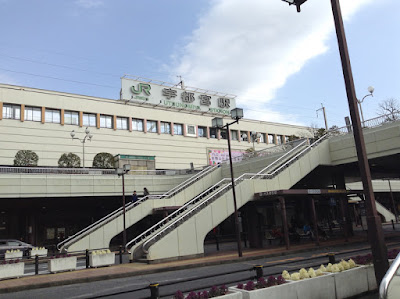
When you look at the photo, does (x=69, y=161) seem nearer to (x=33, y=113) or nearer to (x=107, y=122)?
(x=33, y=113)

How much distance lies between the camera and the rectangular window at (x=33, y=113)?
41.4 m

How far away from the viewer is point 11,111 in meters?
40.4

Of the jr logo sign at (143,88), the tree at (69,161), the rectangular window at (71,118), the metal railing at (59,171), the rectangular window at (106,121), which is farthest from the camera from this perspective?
the jr logo sign at (143,88)

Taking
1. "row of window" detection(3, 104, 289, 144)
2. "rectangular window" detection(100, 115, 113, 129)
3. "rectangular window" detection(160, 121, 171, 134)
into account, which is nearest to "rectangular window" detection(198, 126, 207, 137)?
"row of window" detection(3, 104, 289, 144)

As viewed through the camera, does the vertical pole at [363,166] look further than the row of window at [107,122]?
No

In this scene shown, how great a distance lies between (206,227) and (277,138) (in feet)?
164

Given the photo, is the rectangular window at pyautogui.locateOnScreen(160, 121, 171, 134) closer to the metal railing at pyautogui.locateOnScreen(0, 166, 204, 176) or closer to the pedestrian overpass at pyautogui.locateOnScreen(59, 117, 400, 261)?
the metal railing at pyautogui.locateOnScreen(0, 166, 204, 176)

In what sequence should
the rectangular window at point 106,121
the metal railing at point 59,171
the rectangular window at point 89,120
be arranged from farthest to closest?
the rectangular window at point 106,121 → the rectangular window at point 89,120 → the metal railing at point 59,171

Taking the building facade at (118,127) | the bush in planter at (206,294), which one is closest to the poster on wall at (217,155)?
the building facade at (118,127)

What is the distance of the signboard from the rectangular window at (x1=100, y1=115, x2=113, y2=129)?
3912 mm

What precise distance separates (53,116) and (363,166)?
41739 millimetres

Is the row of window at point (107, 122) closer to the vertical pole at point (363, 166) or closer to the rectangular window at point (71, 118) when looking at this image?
the rectangular window at point (71, 118)

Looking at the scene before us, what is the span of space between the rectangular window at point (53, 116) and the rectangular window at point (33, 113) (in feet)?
2.70

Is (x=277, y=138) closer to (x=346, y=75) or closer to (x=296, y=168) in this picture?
(x=296, y=168)
